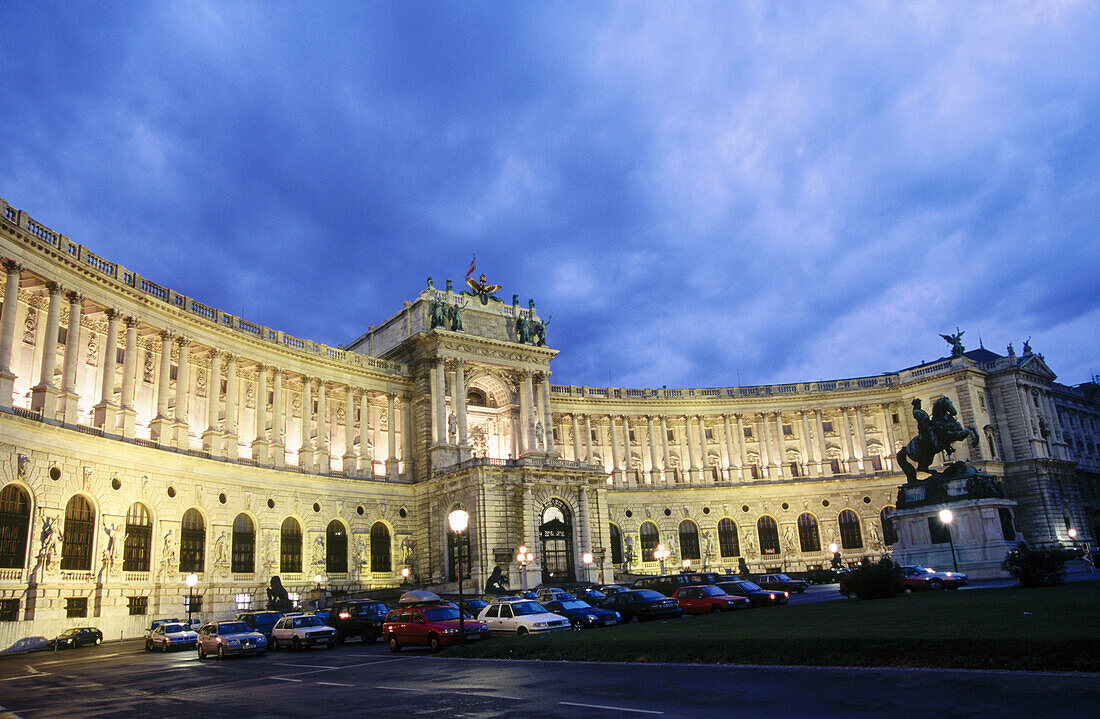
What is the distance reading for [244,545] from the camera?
54.0 metres

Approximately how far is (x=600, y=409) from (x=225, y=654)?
184 ft

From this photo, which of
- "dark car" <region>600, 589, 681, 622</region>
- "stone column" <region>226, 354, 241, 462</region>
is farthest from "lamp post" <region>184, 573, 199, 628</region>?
"dark car" <region>600, 589, 681, 622</region>

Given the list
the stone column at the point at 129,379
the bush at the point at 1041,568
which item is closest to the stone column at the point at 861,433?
the bush at the point at 1041,568

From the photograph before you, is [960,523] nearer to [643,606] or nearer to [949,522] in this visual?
[949,522]

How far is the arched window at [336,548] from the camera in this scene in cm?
6025

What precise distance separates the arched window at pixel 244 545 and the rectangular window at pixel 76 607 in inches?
461

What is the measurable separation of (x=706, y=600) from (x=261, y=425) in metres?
35.8

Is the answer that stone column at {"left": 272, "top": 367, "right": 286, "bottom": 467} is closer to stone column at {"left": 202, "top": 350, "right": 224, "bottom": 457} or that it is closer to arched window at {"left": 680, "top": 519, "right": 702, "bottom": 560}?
stone column at {"left": 202, "top": 350, "right": 224, "bottom": 457}

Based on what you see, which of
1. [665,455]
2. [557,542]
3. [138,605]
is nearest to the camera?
[138,605]

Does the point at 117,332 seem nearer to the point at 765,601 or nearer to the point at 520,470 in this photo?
the point at 520,470

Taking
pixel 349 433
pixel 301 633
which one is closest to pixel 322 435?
pixel 349 433

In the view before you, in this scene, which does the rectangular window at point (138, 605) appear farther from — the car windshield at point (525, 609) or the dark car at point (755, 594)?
the dark car at point (755, 594)

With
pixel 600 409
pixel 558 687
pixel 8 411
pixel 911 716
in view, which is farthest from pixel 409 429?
pixel 911 716

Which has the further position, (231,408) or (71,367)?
(231,408)
